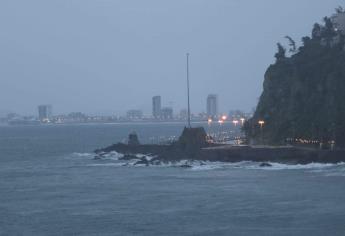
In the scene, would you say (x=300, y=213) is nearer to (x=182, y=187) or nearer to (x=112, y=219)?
(x=112, y=219)

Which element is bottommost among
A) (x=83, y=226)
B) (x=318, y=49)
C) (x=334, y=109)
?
(x=83, y=226)

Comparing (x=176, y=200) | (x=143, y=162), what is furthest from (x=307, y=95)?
(x=176, y=200)

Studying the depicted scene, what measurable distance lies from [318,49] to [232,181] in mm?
25471

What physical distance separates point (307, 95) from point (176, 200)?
27424 mm

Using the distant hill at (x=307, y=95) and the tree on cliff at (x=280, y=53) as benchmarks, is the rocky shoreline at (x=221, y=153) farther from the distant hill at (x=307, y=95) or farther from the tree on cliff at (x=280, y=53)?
the tree on cliff at (x=280, y=53)

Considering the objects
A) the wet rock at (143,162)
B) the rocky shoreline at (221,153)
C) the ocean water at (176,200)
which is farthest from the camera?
the wet rock at (143,162)

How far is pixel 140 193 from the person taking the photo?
123 ft

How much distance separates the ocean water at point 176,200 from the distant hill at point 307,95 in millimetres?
6745

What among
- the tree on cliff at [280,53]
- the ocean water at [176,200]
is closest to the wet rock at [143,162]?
the ocean water at [176,200]

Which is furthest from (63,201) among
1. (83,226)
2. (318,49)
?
(318,49)

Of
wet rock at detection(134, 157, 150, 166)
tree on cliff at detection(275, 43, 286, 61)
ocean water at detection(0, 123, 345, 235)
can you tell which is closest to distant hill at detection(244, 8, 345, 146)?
tree on cliff at detection(275, 43, 286, 61)

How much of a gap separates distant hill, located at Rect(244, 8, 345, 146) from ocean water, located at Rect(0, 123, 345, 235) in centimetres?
674

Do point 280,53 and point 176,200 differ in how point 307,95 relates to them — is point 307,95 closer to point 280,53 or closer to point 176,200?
point 280,53

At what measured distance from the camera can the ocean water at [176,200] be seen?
27547 millimetres
